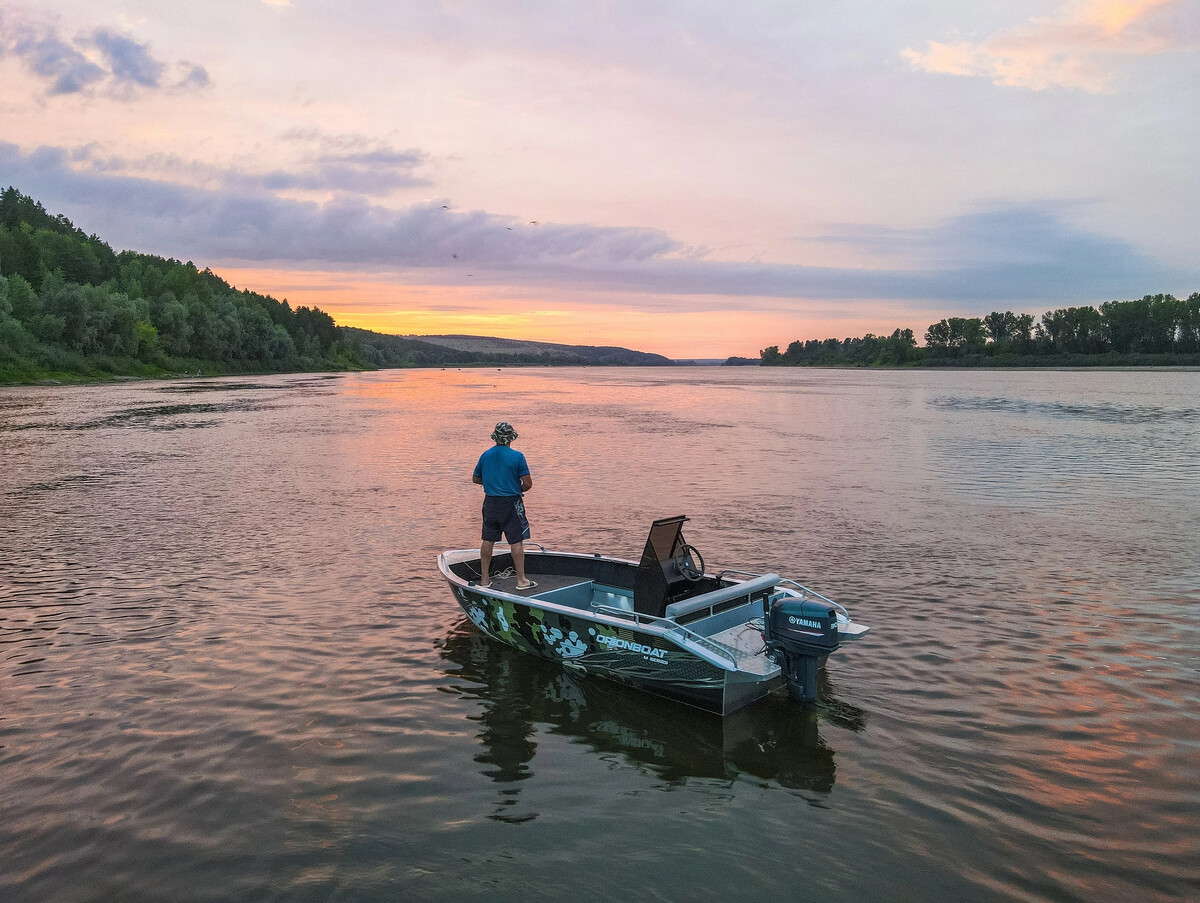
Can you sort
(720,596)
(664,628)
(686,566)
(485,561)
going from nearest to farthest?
(664,628) → (720,596) → (686,566) → (485,561)

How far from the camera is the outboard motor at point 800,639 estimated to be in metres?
8.30

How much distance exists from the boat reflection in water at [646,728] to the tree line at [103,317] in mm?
98406

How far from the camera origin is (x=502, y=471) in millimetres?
11156

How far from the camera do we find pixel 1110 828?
6.46 metres

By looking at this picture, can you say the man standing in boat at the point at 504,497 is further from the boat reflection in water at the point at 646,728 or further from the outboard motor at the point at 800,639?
the outboard motor at the point at 800,639

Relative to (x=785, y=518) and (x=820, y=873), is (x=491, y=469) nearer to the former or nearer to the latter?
(x=820, y=873)

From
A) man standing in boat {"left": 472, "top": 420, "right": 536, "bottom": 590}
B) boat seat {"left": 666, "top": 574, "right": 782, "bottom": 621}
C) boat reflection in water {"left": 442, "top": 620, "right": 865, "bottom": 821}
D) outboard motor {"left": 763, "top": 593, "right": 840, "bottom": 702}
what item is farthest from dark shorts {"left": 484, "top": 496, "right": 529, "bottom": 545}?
outboard motor {"left": 763, "top": 593, "right": 840, "bottom": 702}

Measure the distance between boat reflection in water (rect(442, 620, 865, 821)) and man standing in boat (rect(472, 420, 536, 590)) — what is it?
5.51 ft

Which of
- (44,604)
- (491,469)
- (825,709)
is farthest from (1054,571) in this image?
(44,604)

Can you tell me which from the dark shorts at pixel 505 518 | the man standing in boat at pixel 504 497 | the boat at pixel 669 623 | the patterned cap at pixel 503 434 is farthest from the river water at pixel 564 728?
the patterned cap at pixel 503 434

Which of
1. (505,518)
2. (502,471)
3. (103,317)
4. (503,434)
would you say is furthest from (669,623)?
(103,317)

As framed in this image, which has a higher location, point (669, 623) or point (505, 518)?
point (505, 518)

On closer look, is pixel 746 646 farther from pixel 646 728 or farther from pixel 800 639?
pixel 646 728

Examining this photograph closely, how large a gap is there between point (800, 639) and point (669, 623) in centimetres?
147
